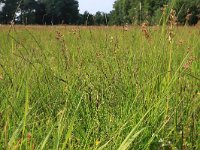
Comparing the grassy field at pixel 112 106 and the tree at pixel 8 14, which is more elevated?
the tree at pixel 8 14

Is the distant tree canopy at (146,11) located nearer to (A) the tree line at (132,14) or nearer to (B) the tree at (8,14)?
(A) the tree line at (132,14)

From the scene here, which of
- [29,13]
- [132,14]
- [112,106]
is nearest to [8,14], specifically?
[29,13]

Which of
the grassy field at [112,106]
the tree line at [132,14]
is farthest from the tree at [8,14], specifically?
the grassy field at [112,106]

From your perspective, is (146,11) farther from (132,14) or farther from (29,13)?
(29,13)

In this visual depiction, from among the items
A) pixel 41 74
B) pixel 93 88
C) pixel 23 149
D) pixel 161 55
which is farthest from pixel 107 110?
pixel 41 74

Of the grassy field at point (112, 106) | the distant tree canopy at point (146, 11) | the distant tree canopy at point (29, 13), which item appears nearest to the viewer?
the grassy field at point (112, 106)

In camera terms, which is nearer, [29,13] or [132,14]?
[132,14]

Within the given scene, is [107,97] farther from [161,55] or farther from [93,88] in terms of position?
[161,55]

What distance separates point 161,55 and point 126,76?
0.24 m

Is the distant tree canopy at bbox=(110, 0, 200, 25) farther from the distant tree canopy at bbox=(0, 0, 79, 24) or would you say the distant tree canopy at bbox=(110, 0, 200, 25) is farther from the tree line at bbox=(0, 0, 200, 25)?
the distant tree canopy at bbox=(0, 0, 79, 24)

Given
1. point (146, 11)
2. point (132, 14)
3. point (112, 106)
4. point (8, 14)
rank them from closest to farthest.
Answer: point (112, 106)
point (146, 11)
point (132, 14)
point (8, 14)

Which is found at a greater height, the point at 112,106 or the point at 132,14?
the point at 132,14

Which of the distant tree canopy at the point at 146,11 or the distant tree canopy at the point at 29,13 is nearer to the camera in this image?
the distant tree canopy at the point at 146,11

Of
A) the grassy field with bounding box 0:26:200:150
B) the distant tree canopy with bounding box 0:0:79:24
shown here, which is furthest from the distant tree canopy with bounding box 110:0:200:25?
the distant tree canopy with bounding box 0:0:79:24
